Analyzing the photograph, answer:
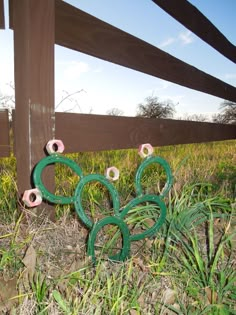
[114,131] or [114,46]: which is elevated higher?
[114,46]

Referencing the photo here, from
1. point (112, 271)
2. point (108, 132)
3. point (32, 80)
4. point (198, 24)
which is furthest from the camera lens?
point (198, 24)

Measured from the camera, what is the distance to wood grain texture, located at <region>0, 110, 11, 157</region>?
1436 millimetres

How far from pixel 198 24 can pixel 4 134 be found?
2.29 metres

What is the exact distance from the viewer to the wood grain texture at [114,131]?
1.60 m

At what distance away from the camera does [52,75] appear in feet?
4.73

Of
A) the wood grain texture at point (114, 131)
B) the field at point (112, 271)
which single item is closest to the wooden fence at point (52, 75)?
the wood grain texture at point (114, 131)

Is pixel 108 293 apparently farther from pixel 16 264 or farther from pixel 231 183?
pixel 231 183

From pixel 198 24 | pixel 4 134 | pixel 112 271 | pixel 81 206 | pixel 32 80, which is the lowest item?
pixel 112 271

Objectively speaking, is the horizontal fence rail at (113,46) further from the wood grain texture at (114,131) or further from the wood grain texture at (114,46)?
the wood grain texture at (114,131)

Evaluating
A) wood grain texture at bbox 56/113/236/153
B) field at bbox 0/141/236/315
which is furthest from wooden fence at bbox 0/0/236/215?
field at bbox 0/141/236/315

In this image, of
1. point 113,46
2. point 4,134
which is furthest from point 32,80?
point 113,46

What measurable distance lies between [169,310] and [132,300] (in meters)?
0.13

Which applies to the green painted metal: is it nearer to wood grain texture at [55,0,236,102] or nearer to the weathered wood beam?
the weathered wood beam

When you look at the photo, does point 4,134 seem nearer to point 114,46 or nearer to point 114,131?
point 114,131
